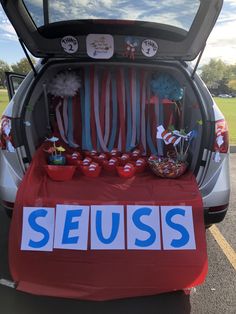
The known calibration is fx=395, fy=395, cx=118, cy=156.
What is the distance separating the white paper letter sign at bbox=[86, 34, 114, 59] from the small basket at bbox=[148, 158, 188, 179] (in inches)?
36.3

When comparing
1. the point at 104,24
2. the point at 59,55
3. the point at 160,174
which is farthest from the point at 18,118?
the point at 160,174

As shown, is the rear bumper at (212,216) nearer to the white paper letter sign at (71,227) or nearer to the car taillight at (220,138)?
the car taillight at (220,138)

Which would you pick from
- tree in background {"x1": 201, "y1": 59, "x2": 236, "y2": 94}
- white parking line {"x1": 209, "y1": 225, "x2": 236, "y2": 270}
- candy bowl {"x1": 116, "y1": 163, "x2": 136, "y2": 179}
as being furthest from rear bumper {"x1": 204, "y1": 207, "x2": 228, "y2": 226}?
tree in background {"x1": 201, "y1": 59, "x2": 236, "y2": 94}

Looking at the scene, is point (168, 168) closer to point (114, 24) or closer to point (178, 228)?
point (178, 228)

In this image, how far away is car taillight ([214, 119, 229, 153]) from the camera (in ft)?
9.51

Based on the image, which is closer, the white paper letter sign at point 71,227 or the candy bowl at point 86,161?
the white paper letter sign at point 71,227

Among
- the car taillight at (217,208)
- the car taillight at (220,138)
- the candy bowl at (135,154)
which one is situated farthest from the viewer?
the candy bowl at (135,154)

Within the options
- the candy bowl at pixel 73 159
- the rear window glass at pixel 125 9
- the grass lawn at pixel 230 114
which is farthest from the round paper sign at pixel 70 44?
the grass lawn at pixel 230 114

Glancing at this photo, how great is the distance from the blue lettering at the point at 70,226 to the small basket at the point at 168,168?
745 mm

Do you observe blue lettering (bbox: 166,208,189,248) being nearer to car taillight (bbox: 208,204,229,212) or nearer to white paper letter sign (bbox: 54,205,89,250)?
car taillight (bbox: 208,204,229,212)

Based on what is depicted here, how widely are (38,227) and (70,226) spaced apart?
22cm

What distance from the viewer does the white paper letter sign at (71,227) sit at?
8.61 feet

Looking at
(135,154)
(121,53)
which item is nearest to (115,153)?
(135,154)

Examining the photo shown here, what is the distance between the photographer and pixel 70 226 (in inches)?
105
